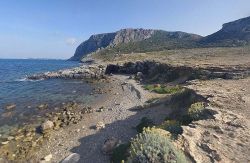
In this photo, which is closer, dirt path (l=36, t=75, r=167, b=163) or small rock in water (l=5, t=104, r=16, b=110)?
dirt path (l=36, t=75, r=167, b=163)

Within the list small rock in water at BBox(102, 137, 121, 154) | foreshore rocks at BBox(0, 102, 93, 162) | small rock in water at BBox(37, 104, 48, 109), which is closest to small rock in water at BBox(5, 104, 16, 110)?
small rock in water at BBox(37, 104, 48, 109)

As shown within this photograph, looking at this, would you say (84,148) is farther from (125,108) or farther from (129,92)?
(129,92)

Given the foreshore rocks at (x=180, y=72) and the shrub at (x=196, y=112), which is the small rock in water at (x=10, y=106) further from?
the shrub at (x=196, y=112)

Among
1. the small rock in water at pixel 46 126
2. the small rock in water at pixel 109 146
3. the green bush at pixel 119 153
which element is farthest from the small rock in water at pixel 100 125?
the green bush at pixel 119 153

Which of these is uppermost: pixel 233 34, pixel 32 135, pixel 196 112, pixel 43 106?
pixel 233 34

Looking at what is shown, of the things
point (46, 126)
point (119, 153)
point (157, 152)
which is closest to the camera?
point (157, 152)

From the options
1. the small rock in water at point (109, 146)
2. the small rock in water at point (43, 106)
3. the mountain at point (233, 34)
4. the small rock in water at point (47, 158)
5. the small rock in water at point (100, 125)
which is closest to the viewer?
the small rock in water at point (109, 146)

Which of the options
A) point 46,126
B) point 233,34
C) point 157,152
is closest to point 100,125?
point 46,126

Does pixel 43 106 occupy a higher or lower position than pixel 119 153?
lower

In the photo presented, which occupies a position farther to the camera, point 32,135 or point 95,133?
point 32,135

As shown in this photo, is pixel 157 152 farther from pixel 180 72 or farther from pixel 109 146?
pixel 180 72

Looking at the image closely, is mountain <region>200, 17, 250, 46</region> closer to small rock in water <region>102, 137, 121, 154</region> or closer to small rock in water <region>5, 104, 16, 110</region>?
small rock in water <region>5, 104, 16, 110</region>

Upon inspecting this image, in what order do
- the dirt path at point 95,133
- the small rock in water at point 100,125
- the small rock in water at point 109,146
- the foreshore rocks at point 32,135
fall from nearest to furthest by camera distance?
the small rock in water at point 109,146, the dirt path at point 95,133, the foreshore rocks at point 32,135, the small rock in water at point 100,125

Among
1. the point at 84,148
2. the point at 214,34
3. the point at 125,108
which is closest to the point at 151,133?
the point at 84,148
